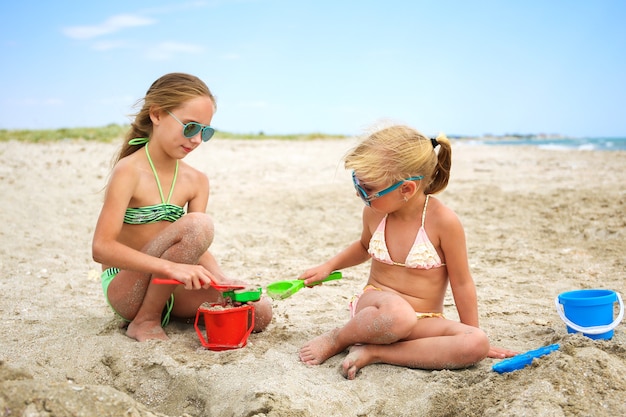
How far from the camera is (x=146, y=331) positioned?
299 cm

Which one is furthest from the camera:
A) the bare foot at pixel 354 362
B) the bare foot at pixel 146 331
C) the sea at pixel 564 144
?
the sea at pixel 564 144

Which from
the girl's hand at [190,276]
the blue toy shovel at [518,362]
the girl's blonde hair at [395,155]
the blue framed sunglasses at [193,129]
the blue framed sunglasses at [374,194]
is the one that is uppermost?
the blue framed sunglasses at [193,129]

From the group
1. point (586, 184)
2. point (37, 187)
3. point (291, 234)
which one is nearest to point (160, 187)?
point (291, 234)

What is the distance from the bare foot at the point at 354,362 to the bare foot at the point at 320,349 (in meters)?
0.14

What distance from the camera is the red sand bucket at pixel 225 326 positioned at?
9.23 feet

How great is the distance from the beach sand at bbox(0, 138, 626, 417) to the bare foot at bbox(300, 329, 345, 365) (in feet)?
0.14

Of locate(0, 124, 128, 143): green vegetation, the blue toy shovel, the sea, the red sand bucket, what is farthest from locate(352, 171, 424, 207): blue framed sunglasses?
the sea

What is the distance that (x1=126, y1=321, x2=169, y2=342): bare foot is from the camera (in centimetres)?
296

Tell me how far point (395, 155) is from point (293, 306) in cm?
140

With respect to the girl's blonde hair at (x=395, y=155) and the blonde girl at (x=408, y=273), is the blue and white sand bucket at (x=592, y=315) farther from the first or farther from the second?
the girl's blonde hair at (x=395, y=155)

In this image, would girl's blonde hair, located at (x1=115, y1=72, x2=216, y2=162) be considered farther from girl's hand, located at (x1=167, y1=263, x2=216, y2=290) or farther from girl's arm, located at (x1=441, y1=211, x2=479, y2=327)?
girl's arm, located at (x1=441, y1=211, x2=479, y2=327)

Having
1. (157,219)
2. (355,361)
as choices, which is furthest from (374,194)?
(157,219)

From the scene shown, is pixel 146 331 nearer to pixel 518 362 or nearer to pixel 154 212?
pixel 154 212

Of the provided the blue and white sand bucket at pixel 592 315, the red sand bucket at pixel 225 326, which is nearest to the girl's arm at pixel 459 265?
the blue and white sand bucket at pixel 592 315
